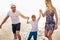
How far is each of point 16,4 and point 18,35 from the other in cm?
29

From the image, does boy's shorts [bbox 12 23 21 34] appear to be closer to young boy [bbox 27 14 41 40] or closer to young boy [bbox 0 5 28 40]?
young boy [bbox 0 5 28 40]

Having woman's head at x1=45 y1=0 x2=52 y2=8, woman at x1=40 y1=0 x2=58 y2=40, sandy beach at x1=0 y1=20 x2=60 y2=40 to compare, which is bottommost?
sandy beach at x1=0 y1=20 x2=60 y2=40

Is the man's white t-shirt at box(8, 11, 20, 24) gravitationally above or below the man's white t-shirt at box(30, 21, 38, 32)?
above

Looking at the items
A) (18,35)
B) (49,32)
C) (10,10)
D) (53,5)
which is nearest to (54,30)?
(49,32)

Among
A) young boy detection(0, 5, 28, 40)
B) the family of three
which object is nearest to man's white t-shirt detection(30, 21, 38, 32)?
the family of three

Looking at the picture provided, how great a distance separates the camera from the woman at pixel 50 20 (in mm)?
1652

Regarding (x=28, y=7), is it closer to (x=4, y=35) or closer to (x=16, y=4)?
(x=16, y=4)

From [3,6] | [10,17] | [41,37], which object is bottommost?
[41,37]

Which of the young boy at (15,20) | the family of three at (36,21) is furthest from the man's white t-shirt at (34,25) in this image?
the young boy at (15,20)

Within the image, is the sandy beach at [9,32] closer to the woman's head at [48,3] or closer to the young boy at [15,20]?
the young boy at [15,20]

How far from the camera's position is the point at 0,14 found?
5.59 ft

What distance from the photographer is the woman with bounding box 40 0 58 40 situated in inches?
65.1

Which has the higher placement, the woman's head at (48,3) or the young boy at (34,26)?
the woman's head at (48,3)

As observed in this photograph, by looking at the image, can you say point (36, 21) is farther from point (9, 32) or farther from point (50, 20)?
point (9, 32)
